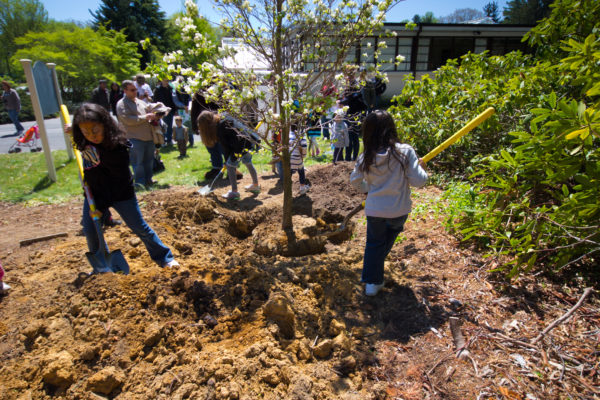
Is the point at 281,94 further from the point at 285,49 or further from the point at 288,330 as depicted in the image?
the point at 288,330

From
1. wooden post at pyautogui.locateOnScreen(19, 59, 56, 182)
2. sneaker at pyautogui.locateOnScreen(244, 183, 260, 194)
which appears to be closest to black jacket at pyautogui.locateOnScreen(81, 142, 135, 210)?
sneaker at pyautogui.locateOnScreen(244, 183, 260, 194)

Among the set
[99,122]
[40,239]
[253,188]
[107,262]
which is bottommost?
[40,239]

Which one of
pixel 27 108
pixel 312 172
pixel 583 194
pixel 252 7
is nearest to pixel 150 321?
pixel 252 7

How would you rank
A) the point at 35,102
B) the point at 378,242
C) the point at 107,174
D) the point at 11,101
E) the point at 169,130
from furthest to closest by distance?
the point at 11,101
the point at 169,130
the point at 35,102
the point at 107,174
the point at 378,242

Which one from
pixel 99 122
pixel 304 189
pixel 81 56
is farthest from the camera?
pixel 81 56

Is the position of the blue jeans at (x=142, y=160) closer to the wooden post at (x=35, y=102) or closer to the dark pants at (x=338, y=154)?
the wooden post at (x=35, y=102)

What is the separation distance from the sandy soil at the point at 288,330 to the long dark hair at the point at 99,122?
3.96 feet

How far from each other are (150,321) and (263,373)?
97 cm

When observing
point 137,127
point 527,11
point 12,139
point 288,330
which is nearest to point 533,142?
point 288,330

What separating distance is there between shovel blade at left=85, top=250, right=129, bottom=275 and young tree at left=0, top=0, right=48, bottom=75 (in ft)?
141

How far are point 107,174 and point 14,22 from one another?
4658cm

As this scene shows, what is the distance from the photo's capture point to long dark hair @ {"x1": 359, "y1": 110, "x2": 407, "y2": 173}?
269 centimetres

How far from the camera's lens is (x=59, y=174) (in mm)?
7391

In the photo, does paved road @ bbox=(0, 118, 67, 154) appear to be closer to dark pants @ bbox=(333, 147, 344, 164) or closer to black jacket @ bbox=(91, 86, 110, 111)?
black jacket @ bbox=(91, 86, 110, 111)
